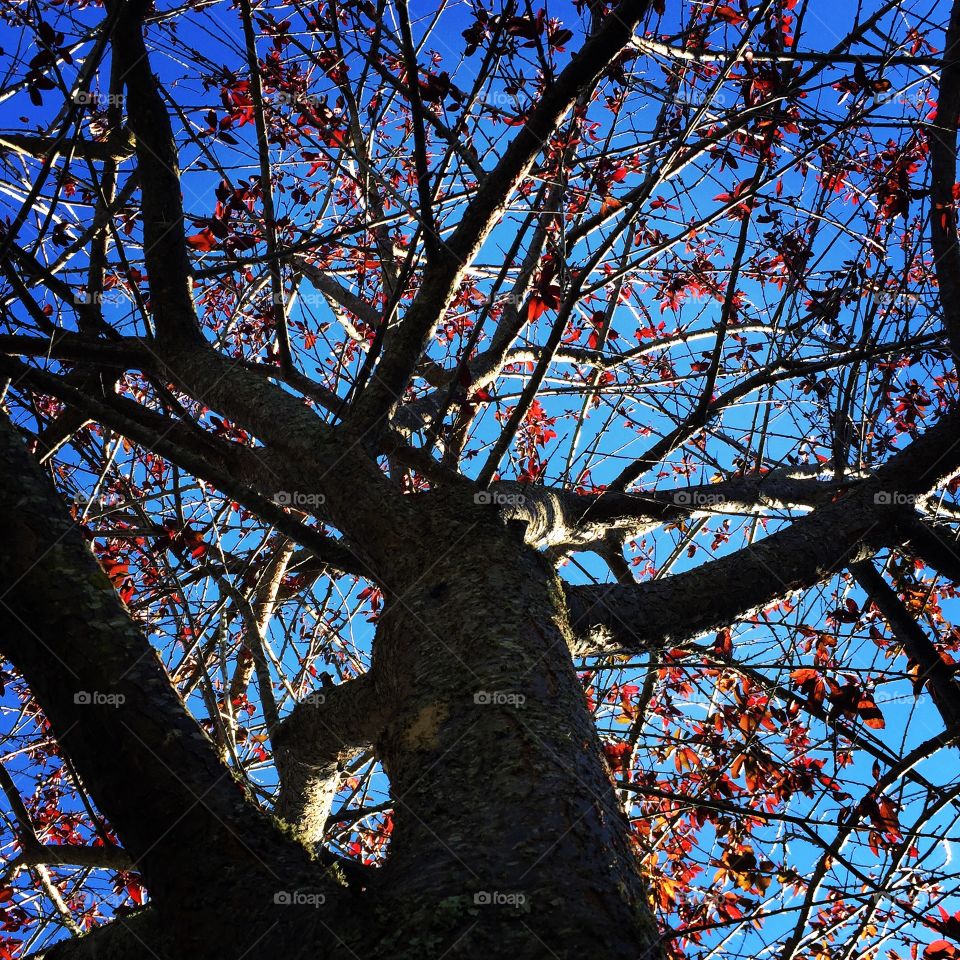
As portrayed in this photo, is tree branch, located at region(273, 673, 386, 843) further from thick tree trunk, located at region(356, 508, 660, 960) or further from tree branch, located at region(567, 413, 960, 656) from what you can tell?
tree branch, located at region(567, 413, 960, 656)

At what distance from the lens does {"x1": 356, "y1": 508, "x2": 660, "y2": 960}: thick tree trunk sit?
975 mm

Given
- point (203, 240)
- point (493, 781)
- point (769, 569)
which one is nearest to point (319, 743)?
point (493, 781)

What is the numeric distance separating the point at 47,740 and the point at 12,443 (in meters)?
3.11

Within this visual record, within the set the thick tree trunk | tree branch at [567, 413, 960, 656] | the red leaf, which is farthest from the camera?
the red leaf

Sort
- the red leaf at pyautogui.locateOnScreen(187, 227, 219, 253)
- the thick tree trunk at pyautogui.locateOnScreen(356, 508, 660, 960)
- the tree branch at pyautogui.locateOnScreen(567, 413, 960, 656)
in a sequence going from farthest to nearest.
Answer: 1. the red leaf at pyautogui.locateOnScreen(187, 227, 219, 253)
2. the tree branch at pyautogui.locateOnScreen(567, 413, 960, 656)
3. the thick tree trunk at pyautogui.locateOnScreen(356, 508, 660, 960)

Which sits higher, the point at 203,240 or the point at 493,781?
the point at 203,240

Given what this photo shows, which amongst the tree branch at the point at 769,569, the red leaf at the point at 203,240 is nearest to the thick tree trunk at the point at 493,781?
the tree branch at the point at 769,569

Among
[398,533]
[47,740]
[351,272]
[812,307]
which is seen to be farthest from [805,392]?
[47,740]

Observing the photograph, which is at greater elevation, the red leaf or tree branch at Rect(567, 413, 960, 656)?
the red leaf

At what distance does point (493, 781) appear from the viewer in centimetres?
120

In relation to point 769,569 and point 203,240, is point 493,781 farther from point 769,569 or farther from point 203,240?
point 203,240

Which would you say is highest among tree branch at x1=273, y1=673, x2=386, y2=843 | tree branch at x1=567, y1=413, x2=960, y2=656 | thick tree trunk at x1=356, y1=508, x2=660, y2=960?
tree branch at x1=567, y1=413, x2=960, y2=656

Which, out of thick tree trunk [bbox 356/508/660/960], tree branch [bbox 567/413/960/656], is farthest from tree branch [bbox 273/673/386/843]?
tree branch [bbox 567/413/960/656]

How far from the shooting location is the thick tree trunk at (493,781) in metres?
0.98
